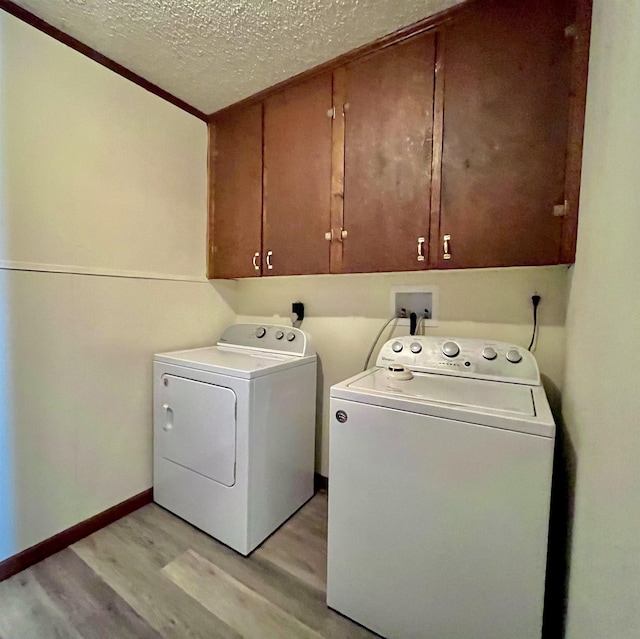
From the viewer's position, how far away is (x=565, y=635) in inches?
36.1

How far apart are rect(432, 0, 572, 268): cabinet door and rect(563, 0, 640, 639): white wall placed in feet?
0.46

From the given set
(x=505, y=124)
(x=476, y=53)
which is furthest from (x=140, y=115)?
(x=505, y=124)

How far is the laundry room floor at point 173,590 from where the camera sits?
113 cm

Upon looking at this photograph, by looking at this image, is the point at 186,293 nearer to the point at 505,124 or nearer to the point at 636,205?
the point at 505,124

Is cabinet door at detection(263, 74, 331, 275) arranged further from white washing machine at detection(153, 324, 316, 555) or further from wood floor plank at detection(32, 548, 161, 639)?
wood floor plank at detection(32, 548, 161, 639)

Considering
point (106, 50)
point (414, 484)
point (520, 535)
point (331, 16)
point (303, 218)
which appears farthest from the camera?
point (303, 218)

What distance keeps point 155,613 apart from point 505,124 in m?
2.19

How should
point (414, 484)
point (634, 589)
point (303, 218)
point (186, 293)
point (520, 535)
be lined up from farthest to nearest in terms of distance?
point (186, 293) → point (303, 218) → point (414, 484) → point (520, 535) → point (634, 589)

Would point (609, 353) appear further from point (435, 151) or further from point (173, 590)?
point (173, 590)

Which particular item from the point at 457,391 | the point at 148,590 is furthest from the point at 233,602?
the point at 457,391

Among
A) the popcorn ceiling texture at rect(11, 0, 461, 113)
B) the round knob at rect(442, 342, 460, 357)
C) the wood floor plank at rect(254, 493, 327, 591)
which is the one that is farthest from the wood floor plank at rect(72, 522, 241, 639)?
the popcorn ceiling texture at rect(11, 0, 461, 113)

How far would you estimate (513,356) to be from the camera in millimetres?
1314

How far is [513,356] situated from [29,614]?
205 centimetres

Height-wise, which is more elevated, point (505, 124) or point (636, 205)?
point (505, 124)
